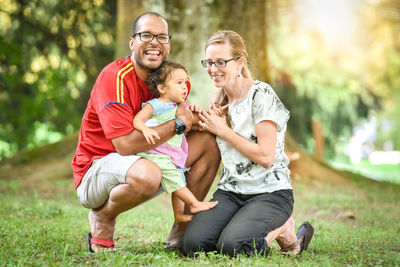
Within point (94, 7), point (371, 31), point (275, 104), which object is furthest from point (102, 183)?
point (371, 31)

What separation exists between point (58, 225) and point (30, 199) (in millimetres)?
1941

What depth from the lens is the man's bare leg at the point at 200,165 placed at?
3.78 m

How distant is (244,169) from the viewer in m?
3.68

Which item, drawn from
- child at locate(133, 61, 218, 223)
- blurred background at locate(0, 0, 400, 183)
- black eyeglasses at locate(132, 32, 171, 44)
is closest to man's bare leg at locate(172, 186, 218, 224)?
child at locate(133, 61, 218, 223)

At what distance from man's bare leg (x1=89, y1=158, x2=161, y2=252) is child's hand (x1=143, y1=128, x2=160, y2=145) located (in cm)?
16

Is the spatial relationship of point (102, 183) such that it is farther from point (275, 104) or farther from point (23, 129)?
point (23, 129)

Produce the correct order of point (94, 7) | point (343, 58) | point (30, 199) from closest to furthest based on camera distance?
point (30, 199) < point (94, 7) < point (343, 58)

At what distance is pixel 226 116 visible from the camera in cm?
380

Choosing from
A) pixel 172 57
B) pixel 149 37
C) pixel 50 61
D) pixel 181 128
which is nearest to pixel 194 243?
pixel 181 128

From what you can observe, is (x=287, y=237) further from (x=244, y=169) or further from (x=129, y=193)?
(x=129, y=193)

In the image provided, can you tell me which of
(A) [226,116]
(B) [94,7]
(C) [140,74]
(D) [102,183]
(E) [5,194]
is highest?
(B) [94,7]

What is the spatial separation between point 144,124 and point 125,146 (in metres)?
0.20

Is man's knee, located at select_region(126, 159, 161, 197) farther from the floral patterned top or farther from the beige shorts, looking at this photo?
the floral patterned top

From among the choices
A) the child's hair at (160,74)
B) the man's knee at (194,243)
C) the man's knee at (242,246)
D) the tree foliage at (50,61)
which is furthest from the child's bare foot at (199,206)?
the tree foliage at (50,61)
